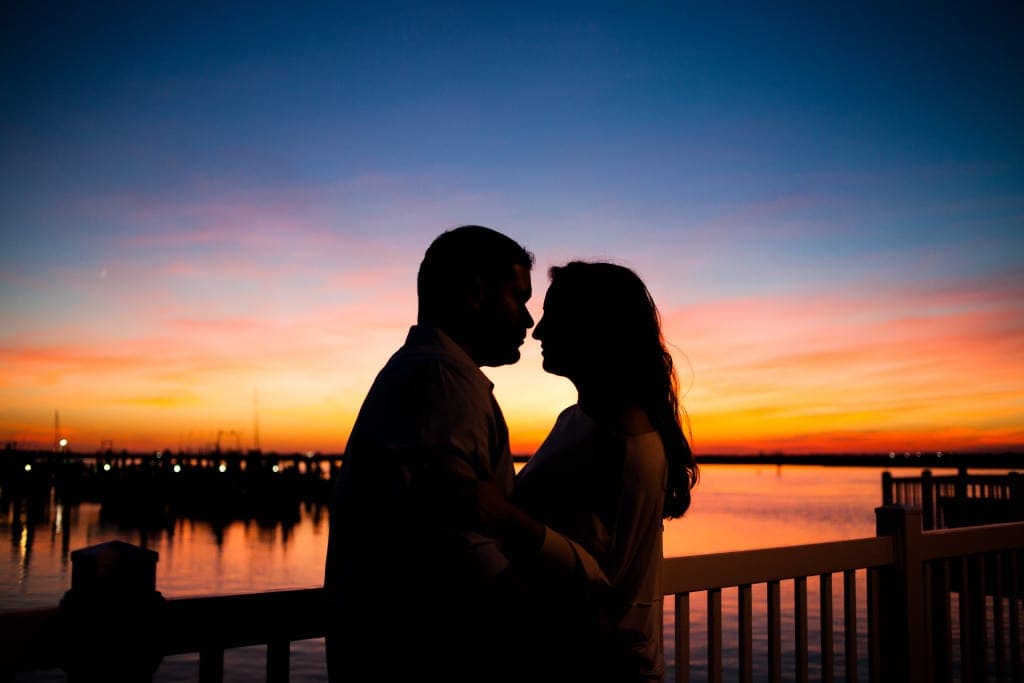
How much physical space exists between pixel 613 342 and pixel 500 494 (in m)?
0.63

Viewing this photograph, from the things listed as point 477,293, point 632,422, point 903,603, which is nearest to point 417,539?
point 477,293

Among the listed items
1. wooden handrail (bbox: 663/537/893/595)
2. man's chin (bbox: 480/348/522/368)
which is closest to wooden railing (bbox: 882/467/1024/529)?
wooden handrail (bbox: 663/537/893/595)

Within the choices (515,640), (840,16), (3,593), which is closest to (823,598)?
(515,640)

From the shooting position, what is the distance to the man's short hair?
1.99 meters

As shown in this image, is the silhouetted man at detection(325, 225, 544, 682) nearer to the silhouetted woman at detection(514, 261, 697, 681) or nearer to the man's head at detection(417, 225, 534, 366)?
the man's head at detection(417, 225, 534, 366)

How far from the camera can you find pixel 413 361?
1785 millimetres

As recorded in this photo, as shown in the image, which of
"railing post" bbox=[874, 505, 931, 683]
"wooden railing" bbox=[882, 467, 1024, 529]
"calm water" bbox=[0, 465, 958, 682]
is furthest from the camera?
"calm water" bbox=[0, 465, 958, 682]

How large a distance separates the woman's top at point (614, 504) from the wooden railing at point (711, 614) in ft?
2.26

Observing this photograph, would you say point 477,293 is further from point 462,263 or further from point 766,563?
point 766,563

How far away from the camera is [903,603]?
4207mm

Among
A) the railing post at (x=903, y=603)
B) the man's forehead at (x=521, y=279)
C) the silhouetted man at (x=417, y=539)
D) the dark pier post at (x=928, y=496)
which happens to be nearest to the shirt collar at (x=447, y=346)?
the silhouetted man at (x=417, y=539)

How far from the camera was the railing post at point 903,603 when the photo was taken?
421 centimetres

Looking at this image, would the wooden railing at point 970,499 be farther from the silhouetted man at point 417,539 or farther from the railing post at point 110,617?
the railing post at point 110,617

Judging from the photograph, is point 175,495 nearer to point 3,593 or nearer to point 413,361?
point 3,593
